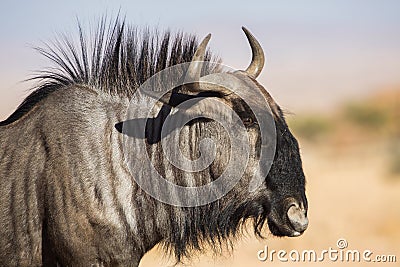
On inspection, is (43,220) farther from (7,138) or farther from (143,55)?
(143,55)

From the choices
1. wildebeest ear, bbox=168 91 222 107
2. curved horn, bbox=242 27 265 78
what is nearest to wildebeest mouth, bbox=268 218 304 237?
wildebeest ear, bbox=168 91 222 107

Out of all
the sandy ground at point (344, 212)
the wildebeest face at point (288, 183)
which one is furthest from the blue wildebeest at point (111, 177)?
the sandy ground at point (344, 212)

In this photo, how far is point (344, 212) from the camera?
16.1m

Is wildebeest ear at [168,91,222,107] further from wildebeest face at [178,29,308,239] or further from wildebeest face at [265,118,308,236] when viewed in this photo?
wildebeest face at [265,118,308,236]

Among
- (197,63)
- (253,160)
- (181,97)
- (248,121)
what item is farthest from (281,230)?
(197,63)

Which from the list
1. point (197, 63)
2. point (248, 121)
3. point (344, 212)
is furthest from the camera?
point (344, 212)

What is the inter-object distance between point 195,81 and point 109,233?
4.11 feet

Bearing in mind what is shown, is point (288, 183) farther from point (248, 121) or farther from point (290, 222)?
point (248, 121)

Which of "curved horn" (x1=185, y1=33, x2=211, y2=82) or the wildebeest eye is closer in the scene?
"curved horn" (x1=185, y1=33, x2=211, y2=82)

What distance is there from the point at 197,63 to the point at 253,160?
81cm

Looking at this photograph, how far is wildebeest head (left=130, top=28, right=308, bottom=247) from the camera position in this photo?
17.0ft

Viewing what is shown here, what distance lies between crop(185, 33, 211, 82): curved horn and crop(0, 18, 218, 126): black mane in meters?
0.39

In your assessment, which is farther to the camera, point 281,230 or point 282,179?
point 281,230

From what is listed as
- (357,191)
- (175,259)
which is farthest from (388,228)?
(175,259)
